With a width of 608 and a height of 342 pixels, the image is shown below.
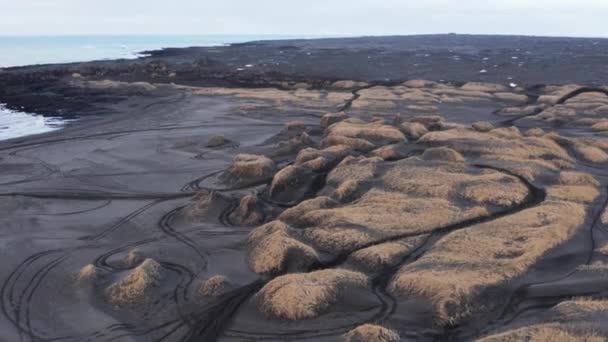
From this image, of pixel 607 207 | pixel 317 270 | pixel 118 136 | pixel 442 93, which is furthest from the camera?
pixel 442 93

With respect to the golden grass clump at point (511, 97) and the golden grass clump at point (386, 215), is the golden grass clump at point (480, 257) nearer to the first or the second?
the golden grass clump at point (386, 215)

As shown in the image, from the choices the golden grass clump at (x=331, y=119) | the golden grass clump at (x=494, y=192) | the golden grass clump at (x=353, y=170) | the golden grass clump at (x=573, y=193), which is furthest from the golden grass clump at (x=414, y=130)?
the golden grass clump at (x=573, y=193)

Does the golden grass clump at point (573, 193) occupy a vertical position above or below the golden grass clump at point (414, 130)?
below

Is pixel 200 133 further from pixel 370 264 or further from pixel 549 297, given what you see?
pixel 549 297

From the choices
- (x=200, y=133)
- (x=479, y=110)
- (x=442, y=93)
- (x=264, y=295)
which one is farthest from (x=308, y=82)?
(x=264, y=295)

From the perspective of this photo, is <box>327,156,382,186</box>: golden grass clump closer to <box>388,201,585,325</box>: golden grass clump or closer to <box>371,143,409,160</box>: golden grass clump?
<box>371,143,409,160</box>: golden grass clump

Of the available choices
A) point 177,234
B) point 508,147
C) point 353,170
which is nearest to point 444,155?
point 508,147
